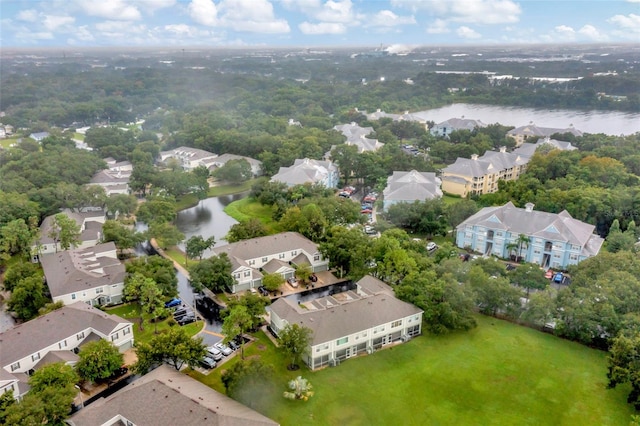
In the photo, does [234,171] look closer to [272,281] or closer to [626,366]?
[272,281]

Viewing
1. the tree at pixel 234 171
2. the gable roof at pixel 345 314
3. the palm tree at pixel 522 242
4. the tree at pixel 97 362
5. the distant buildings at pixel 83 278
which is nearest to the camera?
the tree at pixel 97 362

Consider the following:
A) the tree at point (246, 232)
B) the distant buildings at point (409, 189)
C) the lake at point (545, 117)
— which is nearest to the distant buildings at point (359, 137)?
the distant buildings at point (409, 189)

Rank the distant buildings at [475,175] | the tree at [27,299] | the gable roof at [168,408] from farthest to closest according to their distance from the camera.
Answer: the distant buildings at [475,175] → the tree at [27,299] → the gable roof at [168,408]

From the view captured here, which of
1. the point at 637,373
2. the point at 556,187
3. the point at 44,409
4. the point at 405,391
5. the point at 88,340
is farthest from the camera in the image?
the point at 556,187

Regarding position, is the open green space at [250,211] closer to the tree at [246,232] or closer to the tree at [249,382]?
the tree at [246,232]

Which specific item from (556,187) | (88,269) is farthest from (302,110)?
(88,269)

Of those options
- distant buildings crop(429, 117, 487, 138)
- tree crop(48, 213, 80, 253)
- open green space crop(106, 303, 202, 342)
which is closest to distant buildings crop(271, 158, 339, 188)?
tree crop(48, 213, 80, 253)

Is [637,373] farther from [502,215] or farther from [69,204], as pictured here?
[69,204]
